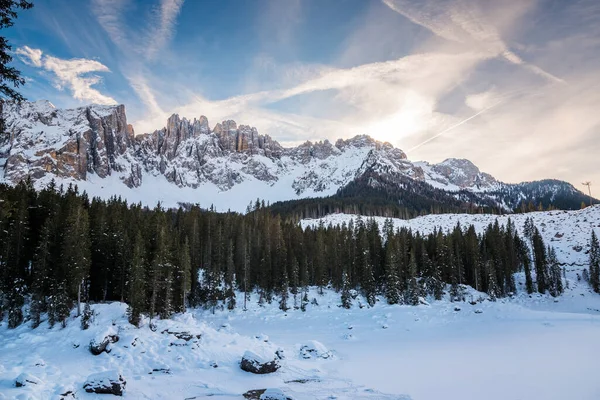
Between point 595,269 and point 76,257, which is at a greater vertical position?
point 76,257

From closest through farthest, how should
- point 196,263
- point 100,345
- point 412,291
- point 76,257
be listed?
point 100,345 → point 76,257 → point 412,291 → point 196,263

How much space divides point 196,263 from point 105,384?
50516 mm

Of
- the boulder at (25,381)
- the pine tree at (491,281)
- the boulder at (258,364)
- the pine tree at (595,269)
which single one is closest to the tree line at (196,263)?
the pine tree at (491,281)

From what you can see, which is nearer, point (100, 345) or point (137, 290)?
point (100, 345)

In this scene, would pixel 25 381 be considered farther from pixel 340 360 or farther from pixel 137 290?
pixel 137 290

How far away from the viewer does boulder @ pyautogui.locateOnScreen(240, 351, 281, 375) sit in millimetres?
21797

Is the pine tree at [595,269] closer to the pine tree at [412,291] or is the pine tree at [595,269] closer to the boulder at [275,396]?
the pine tree at [412,291]

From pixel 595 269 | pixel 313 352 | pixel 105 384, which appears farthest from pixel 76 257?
pixel 595 269

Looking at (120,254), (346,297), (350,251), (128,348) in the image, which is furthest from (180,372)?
(350,251)

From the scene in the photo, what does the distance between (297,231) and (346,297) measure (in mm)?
31855

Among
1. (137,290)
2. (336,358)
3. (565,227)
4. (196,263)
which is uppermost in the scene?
(565,227)

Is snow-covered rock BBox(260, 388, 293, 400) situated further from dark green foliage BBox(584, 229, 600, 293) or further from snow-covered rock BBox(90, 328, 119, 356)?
dark green foliage BBox(584, 229, 600, 293)

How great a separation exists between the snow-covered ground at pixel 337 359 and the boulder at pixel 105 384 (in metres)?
0.47

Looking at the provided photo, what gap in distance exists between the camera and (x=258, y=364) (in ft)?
72.0
